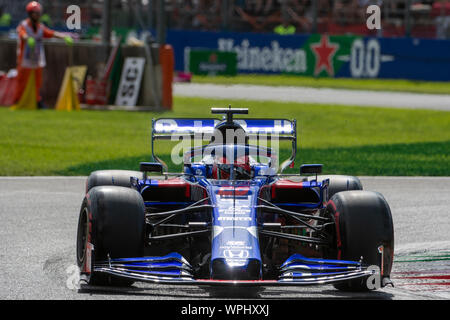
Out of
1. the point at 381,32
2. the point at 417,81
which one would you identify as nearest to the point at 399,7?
the point at 381,32

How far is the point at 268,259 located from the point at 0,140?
1093cm

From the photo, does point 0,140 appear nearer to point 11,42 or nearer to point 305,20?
point 11,42

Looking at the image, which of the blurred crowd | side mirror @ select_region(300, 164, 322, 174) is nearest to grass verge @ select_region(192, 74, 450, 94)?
the blurred crowd

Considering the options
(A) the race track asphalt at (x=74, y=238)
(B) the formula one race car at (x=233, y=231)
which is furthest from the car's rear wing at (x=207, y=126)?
(A) the race track asphalt at (x=74, y=238)

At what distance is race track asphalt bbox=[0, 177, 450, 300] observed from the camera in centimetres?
688

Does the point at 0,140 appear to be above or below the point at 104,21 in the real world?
below

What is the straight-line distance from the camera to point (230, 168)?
807 centimetres

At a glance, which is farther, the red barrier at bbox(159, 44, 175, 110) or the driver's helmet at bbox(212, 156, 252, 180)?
the red barrier at bbox(159, 44, 175, 110)

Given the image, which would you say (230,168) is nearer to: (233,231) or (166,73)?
(233,231)

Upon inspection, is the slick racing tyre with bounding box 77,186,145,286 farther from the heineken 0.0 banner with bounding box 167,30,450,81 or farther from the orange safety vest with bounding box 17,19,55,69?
the heineken 0.0 banner with bounding box 167,30,450,81

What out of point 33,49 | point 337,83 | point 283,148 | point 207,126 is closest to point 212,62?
point 337,83

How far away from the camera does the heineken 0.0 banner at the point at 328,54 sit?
37719 millimetres

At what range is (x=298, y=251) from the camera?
7629 millimetres

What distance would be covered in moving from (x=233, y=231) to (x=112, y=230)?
2.60 ft
